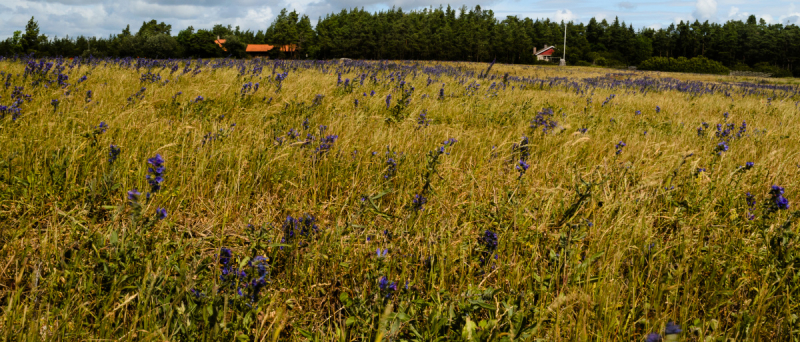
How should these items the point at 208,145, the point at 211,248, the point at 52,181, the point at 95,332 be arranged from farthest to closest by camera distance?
1. the point at 208,145
2. the point at 52,181
3. the point at 211,248
4. the point at 95,332

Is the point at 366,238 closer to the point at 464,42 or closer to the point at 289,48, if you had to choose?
the point at 464,42

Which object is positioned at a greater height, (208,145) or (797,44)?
(797,44)

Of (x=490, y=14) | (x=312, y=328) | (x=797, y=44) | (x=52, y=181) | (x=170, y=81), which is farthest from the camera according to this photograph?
(x=490, y=14)

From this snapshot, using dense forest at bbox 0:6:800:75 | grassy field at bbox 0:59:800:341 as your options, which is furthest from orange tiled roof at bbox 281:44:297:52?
grassy field at bbox 0:59:800:341

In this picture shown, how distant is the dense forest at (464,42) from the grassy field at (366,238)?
209 ft

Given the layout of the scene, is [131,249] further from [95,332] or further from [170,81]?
[170,81]

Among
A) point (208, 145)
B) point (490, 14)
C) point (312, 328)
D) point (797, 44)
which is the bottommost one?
point (312, 328)

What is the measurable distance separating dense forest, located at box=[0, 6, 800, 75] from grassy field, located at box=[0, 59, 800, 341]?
63.7 meters

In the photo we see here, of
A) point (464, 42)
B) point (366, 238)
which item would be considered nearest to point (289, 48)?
point (464, 42)

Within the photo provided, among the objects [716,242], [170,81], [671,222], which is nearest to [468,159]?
[671,222]

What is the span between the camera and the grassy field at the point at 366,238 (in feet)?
4.79

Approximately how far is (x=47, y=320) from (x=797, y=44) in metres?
99.8

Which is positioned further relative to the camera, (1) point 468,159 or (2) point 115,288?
(1) point 468,159

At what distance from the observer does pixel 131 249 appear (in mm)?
1581
